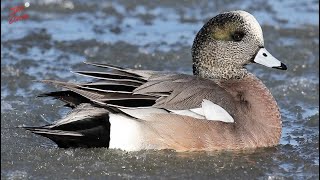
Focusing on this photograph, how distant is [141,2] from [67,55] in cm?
181

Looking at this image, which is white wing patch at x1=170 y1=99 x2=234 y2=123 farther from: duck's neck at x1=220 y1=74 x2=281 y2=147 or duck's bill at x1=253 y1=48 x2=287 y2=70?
duck's bill at x1=253 y1=48 x2=287 y2=70

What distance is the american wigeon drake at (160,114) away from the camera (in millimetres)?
5562

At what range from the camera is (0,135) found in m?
6.00

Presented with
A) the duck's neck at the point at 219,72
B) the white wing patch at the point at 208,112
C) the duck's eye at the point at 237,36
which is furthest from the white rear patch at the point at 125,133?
the duck's eye at the point at 237,36

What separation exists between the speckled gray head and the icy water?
618 millimetres

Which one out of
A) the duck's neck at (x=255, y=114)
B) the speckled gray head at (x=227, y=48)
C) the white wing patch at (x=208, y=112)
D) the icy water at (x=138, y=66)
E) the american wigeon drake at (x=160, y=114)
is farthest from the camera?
the speckled gray head at (x=227, y=48)

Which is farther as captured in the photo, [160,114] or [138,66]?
[138,66]

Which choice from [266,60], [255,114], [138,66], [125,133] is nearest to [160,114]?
[125,133]

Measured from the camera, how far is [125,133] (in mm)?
5598

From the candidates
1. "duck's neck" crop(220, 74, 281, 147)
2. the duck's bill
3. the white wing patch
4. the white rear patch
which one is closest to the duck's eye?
the duck's bill

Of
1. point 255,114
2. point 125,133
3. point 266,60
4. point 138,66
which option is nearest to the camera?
point 125,133

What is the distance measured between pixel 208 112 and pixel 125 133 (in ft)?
1.88

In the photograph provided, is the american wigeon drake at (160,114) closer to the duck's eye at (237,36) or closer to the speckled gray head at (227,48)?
the speckled gray head at (227,48)

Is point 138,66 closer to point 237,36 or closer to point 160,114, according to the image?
point 237,36
